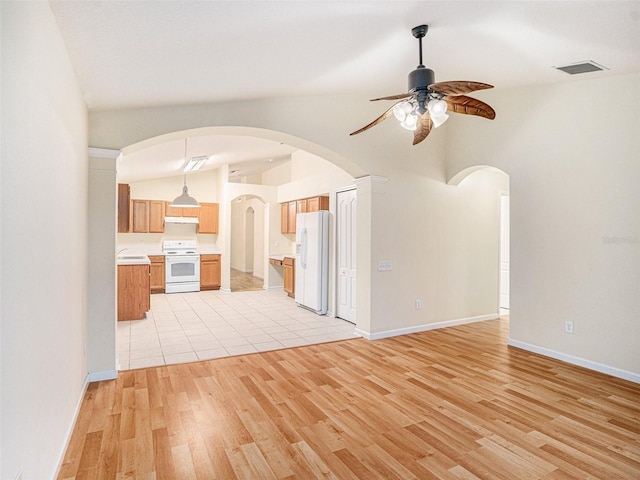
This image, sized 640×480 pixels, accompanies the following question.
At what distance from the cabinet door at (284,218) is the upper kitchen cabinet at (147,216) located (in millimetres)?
2827

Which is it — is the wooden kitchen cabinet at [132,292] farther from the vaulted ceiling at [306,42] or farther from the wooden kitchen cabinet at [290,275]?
the vaulted ceiling at [306,42]

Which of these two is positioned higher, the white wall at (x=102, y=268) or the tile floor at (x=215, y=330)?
the white wall at (x=102, y=268)

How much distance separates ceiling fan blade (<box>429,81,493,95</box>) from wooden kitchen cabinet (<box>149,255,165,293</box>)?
294 inches

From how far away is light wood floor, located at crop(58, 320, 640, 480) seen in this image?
2125mm

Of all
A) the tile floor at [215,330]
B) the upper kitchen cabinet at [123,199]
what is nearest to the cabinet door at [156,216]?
the upper kitchen cabinet at [123,199]

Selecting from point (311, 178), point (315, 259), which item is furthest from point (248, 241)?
point (315, 259)

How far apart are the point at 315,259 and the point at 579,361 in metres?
3.76

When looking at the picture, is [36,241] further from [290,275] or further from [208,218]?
[208,218]

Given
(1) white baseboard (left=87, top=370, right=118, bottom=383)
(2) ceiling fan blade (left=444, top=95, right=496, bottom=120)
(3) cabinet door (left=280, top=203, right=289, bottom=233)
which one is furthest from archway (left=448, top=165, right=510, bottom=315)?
(1) white baseboard (left=87, top=370, right=118, bottom=383)

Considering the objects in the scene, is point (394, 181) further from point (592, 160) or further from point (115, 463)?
point (115, 463)

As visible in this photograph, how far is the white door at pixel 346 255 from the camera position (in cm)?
552

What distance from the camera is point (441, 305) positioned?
5285mm

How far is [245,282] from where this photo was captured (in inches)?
404

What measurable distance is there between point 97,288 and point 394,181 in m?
3.61
